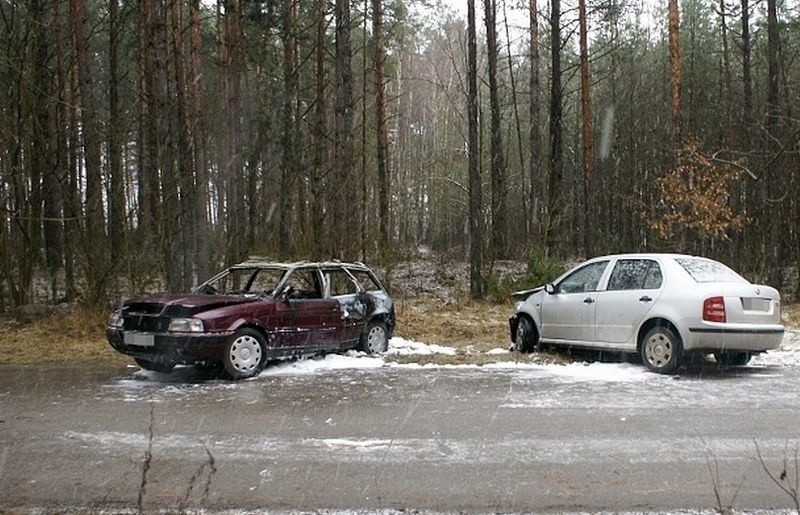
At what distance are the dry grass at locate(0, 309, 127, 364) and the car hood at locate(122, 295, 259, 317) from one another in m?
2.32

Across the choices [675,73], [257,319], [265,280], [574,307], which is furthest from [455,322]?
[675,73]

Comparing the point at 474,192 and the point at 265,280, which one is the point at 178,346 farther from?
the point at 474,192

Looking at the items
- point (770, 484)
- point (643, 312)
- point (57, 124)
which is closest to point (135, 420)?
point (770, 484)

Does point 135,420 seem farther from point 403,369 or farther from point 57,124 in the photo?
point 57,124

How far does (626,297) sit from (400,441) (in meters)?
5.09

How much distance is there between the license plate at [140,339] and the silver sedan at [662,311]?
5855 mm

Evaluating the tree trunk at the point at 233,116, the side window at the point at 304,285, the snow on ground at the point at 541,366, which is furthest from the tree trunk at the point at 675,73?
the side window at the point at 304,285

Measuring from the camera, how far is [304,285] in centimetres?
1120

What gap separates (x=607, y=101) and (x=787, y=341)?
29928 millimetres

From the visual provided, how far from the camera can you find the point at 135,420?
714 centimetres

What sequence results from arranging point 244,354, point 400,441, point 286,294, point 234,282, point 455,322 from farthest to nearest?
point 455,322 → point 234,282 → point 286,294 → point 244,354 → point 400,441

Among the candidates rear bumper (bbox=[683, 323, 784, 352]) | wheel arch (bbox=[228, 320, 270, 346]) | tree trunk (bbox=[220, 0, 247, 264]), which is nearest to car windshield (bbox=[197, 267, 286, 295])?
wheel arch (bbox=[228, 320, 270, 346])

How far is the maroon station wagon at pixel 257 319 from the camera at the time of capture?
9.09 m

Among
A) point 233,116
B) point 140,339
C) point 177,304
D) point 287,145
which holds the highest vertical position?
point 233,116
